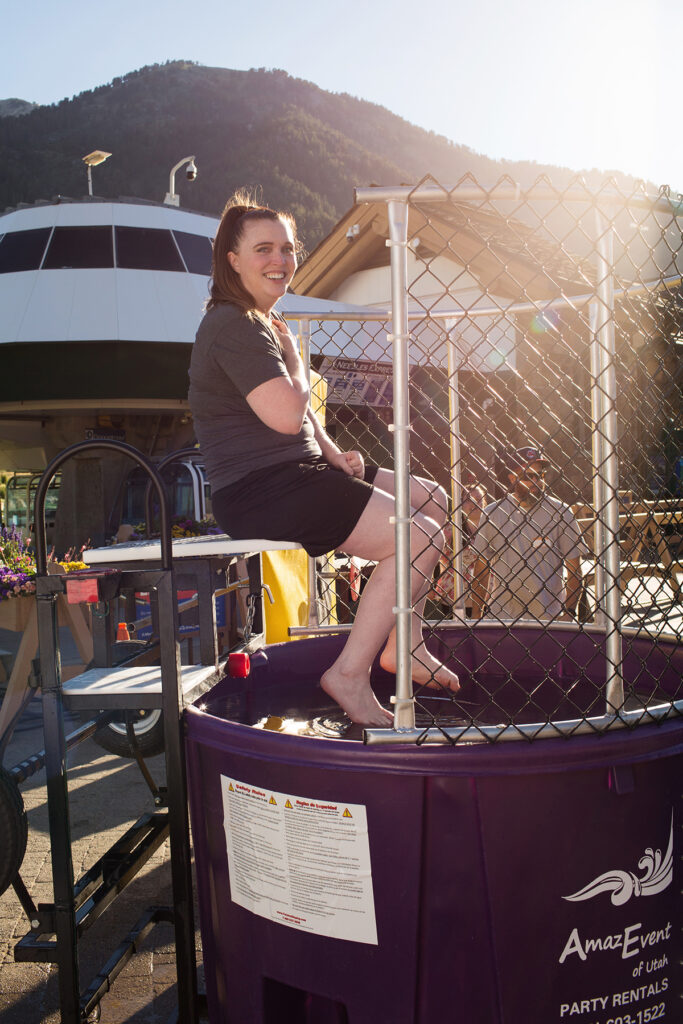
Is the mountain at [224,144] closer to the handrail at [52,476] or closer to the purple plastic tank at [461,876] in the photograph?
the handrail at [52,476]

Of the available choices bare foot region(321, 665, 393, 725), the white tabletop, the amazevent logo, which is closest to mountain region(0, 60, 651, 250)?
the white tabletop

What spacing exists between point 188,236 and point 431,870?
14.1m

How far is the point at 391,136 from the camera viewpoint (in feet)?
350

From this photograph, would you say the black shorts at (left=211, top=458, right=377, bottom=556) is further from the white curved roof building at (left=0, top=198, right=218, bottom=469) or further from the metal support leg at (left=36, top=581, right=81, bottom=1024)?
the white curved roof building at (left=0, top=198, right=218, bottom=469)

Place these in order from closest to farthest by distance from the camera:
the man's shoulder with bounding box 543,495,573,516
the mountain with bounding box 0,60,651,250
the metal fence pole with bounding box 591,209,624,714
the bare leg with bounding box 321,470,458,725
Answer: the metal fence pole with bounding box 591,209,624,714
the bare leg with bounding box 321,470,458,725
the man's shoulder with bounding box 543,495,573,516
the mountain with bounding box 0,60,651,250

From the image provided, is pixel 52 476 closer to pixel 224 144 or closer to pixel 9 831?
pixel 9 831

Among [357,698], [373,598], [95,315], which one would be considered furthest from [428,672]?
[95,315]

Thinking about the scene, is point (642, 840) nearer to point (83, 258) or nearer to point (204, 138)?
point (83, 258)

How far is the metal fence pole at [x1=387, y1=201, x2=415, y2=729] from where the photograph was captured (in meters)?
1.52

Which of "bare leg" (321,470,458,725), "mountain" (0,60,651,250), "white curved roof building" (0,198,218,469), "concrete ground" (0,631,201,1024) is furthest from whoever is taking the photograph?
"mountain" (0,60,651,250)

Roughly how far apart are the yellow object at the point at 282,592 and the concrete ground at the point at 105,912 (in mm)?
1013

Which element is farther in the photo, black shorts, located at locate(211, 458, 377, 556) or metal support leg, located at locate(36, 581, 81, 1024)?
black shorts, located at locate(211, 458, 377, 556)

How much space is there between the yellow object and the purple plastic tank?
1933mm

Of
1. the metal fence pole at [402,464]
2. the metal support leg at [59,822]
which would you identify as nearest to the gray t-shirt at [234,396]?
the metal fence pole at [402,464]
